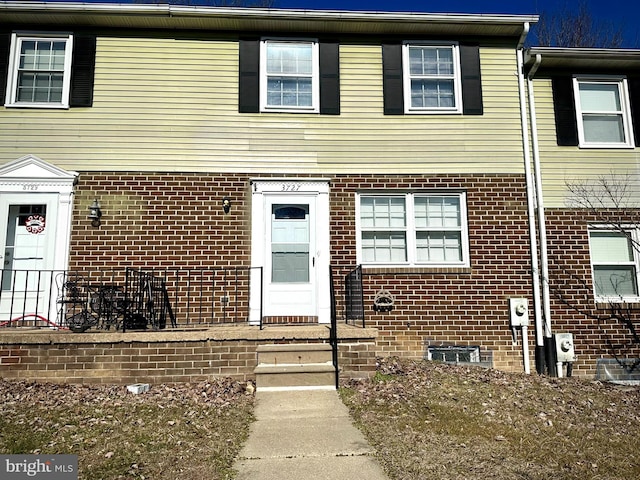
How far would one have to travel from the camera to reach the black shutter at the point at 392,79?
325 inches

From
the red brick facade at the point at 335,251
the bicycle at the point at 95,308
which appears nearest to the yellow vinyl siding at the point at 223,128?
the red brick facade at the point at 335,251

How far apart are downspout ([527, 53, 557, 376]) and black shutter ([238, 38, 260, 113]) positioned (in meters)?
4.69

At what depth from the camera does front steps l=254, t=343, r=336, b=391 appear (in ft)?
18.4

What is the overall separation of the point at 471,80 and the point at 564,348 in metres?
4.68

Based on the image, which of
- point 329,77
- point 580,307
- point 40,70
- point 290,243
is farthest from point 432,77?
point 40,70

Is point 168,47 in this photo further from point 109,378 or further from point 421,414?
point 421,414

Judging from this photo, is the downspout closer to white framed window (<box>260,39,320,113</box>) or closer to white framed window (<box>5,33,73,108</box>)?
white framed window (<box>260,39,320,113</box>)

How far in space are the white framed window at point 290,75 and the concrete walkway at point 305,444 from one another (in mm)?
4996

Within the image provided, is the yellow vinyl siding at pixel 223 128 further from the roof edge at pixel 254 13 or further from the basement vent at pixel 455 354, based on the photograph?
the basement vent at pixel 455 354

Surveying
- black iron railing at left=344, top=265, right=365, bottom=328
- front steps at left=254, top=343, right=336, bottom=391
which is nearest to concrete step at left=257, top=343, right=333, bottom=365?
front steps at left=254, top=343, right=336, bottom=391

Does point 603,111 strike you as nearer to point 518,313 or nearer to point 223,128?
point 518,313

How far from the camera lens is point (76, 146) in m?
7.82

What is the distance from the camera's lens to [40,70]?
802 cm

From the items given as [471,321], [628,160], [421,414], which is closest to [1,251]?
[421,414]
